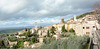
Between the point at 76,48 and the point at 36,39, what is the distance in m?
41.0

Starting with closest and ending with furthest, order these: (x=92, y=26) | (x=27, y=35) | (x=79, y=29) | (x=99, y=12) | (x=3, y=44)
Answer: (x=99, y=12) → (x=92, y=26) → (x=79, y=29) → (x=3, y=44) → (x=27, y=35)

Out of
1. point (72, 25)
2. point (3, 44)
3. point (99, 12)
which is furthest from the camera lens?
point (3, 44)

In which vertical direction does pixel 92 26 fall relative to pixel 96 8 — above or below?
below

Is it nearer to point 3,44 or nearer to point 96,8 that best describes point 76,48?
point 96,8

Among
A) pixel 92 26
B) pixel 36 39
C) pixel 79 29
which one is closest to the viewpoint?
pixel 92 26

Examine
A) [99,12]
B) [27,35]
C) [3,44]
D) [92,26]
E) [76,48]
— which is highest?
[99,12]

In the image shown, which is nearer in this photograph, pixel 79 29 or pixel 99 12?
pixel 99 12

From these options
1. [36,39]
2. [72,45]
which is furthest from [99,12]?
[36,39]

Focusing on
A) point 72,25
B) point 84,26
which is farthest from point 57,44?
point 72,25

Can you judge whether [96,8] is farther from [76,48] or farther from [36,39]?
[36,39]

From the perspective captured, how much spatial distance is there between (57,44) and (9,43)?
50.5 meters

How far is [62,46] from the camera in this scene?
827 centimetres

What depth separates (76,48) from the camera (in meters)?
7.77

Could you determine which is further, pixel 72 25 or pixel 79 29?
pixel 72 25
